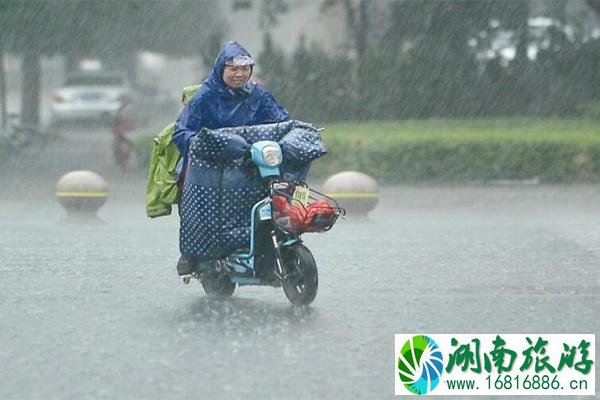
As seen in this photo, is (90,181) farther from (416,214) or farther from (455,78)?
(455,78)

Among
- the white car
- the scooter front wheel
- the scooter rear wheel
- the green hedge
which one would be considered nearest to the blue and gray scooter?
the scooter front wheel

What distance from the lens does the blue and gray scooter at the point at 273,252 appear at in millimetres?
10688

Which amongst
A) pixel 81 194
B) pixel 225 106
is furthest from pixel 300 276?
pixel 81 194

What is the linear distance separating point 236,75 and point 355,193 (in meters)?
7.63

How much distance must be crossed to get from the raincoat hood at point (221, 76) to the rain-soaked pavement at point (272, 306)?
4.61 feet

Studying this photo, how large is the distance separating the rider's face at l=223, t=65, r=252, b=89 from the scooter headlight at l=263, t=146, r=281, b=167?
0.59 meters

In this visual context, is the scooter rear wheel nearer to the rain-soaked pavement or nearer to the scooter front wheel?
the rain-soaked pavement

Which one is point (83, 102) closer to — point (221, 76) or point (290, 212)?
point (221, 76)

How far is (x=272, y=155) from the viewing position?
35.1ft

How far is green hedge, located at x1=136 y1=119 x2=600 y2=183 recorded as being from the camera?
2334 cm

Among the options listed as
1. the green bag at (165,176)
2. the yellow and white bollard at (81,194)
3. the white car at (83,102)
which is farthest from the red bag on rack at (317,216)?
the white car at (83,102)

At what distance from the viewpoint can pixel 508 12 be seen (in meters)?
32.3

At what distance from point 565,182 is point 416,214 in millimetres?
4297

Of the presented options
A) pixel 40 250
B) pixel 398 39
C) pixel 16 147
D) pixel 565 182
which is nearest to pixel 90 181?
pixel 40 250
